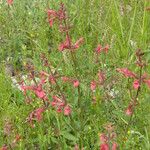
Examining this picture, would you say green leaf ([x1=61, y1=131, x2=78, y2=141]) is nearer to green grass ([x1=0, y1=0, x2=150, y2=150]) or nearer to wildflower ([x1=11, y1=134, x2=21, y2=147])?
green grass ([x1=0, y1=0, x2=150, y2=150])

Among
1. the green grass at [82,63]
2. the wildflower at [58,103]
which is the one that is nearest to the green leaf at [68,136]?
the green grass at [82,63]

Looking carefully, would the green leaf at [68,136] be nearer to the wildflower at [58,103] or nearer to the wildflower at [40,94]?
the wildflower at [58,103]

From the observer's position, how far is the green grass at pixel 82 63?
323 cm

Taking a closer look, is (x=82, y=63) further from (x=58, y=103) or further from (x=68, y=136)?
(x=58, y=103)

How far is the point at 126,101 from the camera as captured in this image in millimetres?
3391

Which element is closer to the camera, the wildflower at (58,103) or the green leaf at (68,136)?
the wildflower at (58,103)

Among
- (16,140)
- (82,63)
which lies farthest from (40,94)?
(82,63)

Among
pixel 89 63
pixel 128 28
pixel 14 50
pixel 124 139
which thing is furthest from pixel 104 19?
pixel 124 139

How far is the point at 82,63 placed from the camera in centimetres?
398

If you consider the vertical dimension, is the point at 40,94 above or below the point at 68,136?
above

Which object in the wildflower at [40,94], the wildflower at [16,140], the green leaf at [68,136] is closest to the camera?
the wildflower at [40,94]

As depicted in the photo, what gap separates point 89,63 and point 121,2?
99 centimetres

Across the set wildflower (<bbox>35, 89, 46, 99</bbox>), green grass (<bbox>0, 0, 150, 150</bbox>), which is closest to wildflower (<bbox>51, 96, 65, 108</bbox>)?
wildflower (<bbox>35, 89, 46, 99</bbox>)

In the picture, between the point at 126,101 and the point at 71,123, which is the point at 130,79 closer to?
the point at 126,101
